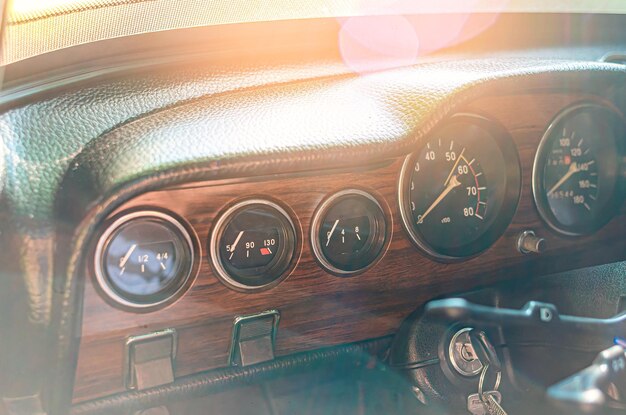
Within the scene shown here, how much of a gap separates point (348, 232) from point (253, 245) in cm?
28

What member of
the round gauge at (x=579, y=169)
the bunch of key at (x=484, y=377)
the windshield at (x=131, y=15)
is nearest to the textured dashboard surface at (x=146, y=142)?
the windshield at (x=131, y=15)

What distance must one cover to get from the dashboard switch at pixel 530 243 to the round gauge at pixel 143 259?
109cm

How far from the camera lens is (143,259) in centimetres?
162

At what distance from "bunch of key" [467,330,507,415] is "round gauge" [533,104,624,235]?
0.49 m

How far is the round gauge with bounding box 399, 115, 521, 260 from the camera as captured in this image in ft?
6.48

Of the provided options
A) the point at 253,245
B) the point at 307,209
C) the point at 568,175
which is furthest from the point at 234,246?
the point at 568,175

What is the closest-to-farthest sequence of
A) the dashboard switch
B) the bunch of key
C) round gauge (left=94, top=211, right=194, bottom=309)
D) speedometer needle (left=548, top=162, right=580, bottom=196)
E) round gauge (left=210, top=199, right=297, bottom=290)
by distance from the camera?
round gauge (left=94, top=211, right=194, bottom=309)
round gauge (left=210, top=199, right=297, bottom=290)
the bunch of key
the dashboard switch
speedometer needle (left=548, top=162, right=580, bottom=196)

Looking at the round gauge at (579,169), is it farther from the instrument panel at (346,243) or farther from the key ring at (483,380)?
the key ring at (483,380)

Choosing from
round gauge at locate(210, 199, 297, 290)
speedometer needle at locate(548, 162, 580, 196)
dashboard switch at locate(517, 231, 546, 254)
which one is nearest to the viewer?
round gauge at locate(210, 199, 297, 290)

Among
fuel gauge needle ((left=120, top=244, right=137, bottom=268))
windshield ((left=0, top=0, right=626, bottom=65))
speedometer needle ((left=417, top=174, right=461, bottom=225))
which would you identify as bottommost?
fuel gauge needle ((left=120, top=244, right=137, bottom=268))

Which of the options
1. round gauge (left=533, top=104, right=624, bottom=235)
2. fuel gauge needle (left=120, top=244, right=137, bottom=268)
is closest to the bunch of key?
round gauge (left=533, top=104, right=624, bottom=235)

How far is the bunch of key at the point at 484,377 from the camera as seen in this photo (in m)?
1.95

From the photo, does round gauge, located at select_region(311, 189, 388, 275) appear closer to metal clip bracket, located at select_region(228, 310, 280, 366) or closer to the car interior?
the car interior

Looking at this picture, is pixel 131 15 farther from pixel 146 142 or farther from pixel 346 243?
pixel 346 243
